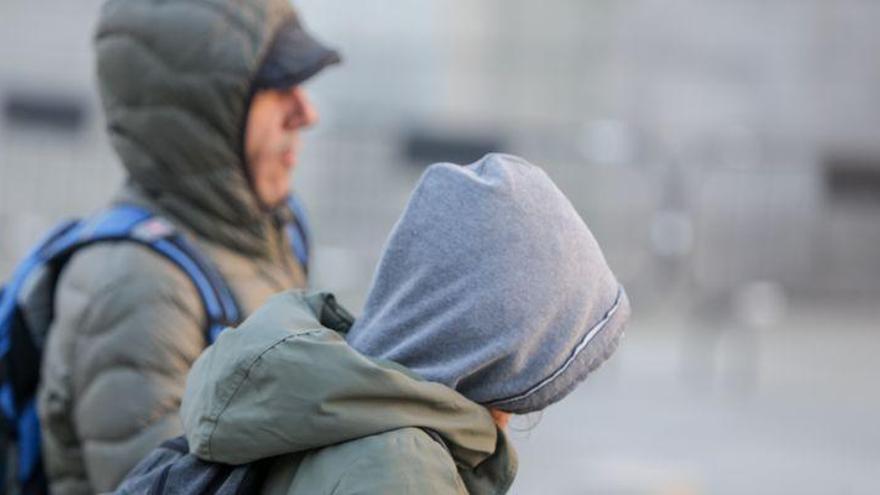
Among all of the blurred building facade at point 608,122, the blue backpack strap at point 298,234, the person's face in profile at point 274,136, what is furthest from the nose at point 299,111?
the blurred building facade at point 608,122

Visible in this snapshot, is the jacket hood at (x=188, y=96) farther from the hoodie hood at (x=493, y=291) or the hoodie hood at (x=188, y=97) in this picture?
the hoodie hood at (x=493, y=291)

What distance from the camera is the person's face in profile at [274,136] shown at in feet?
10.3

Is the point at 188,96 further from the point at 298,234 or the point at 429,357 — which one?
the point at 429,357

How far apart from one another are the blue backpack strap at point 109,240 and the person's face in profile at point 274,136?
0.78 ft

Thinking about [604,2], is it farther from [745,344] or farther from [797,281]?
[745,344]

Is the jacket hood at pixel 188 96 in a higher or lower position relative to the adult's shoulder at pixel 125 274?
higher

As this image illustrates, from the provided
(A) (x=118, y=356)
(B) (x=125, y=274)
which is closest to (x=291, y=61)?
(B) (x=125, y=274)

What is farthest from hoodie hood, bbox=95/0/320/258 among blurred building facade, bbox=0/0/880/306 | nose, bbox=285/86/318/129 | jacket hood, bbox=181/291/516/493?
blurred building facade, bbox=0/0/880/306

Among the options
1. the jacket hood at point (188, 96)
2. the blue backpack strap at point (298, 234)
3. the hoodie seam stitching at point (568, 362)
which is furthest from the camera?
the blue backpack strap at point (298, 234)

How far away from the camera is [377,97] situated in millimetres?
16828

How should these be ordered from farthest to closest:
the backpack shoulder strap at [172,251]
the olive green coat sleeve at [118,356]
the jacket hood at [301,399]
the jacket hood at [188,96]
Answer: the jacket hood at [188,96] < the backpack shoulder strap at [172,251] < the olive green coat sleeve at [118,356] < the jacket hood at [301,399]

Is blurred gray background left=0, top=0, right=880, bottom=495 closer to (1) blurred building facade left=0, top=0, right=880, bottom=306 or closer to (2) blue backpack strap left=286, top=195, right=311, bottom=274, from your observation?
(1) blurred building facade left=0, top=0, right=880, bottom=306

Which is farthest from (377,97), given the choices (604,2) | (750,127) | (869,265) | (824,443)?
(824,443)

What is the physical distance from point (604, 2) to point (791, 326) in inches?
162
